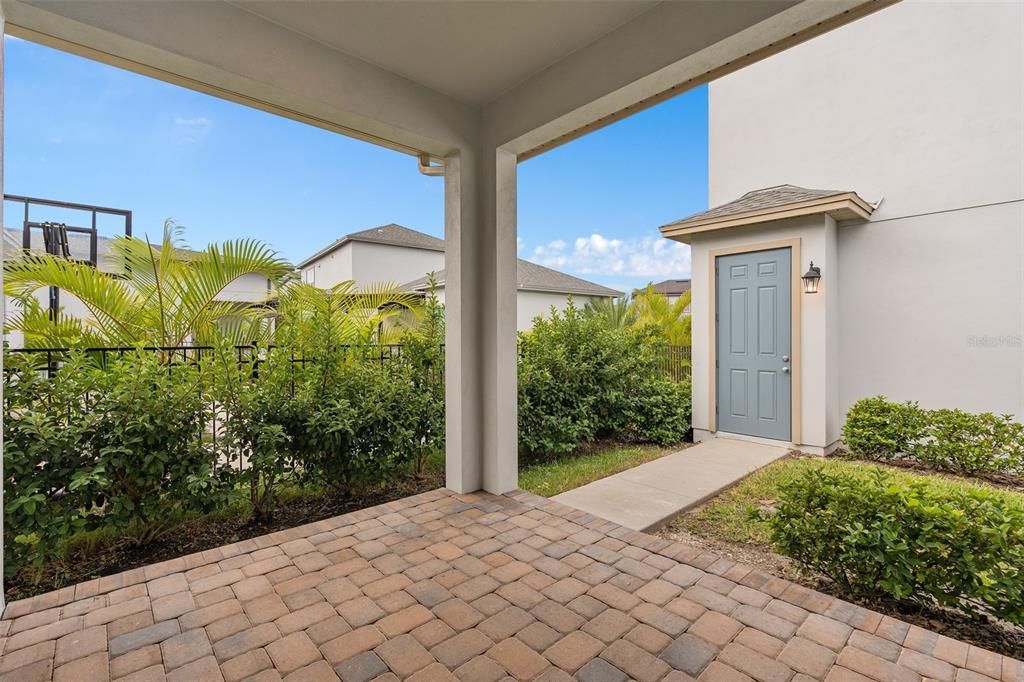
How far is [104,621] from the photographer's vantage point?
2.10 metres

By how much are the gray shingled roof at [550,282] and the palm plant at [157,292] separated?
9366 millimetres

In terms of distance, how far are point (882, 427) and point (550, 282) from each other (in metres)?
10.6

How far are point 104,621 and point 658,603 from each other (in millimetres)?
2522

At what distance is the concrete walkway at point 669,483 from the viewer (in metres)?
3.47

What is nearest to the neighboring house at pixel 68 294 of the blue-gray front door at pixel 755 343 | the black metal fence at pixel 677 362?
the blue-gray front door at pixel 755 343

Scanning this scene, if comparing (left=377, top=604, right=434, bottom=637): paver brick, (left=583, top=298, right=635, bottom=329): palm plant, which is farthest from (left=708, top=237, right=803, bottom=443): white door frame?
(left=377, top=604, right=434, bottom=637): paver brick

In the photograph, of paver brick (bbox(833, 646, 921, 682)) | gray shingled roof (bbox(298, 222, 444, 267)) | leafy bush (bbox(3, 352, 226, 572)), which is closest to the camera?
paver brick (bbox(833, 646, 921, 682))

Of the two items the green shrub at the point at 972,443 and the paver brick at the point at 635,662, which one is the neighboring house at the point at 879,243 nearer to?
the green shrub at the point at 972,443

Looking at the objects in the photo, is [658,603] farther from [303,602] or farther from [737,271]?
[737,271]

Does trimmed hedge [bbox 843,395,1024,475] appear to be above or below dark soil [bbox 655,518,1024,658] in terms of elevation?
above

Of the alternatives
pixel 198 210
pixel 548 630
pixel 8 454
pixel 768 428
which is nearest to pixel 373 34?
pixel 8 454

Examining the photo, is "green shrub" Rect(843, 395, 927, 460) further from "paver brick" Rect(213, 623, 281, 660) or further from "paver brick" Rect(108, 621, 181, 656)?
"paver brick" Rect(108, 621, 181, 656)

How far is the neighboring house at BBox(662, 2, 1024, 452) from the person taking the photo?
4.73 m

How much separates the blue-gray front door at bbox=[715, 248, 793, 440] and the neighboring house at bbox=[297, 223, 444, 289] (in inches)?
489
